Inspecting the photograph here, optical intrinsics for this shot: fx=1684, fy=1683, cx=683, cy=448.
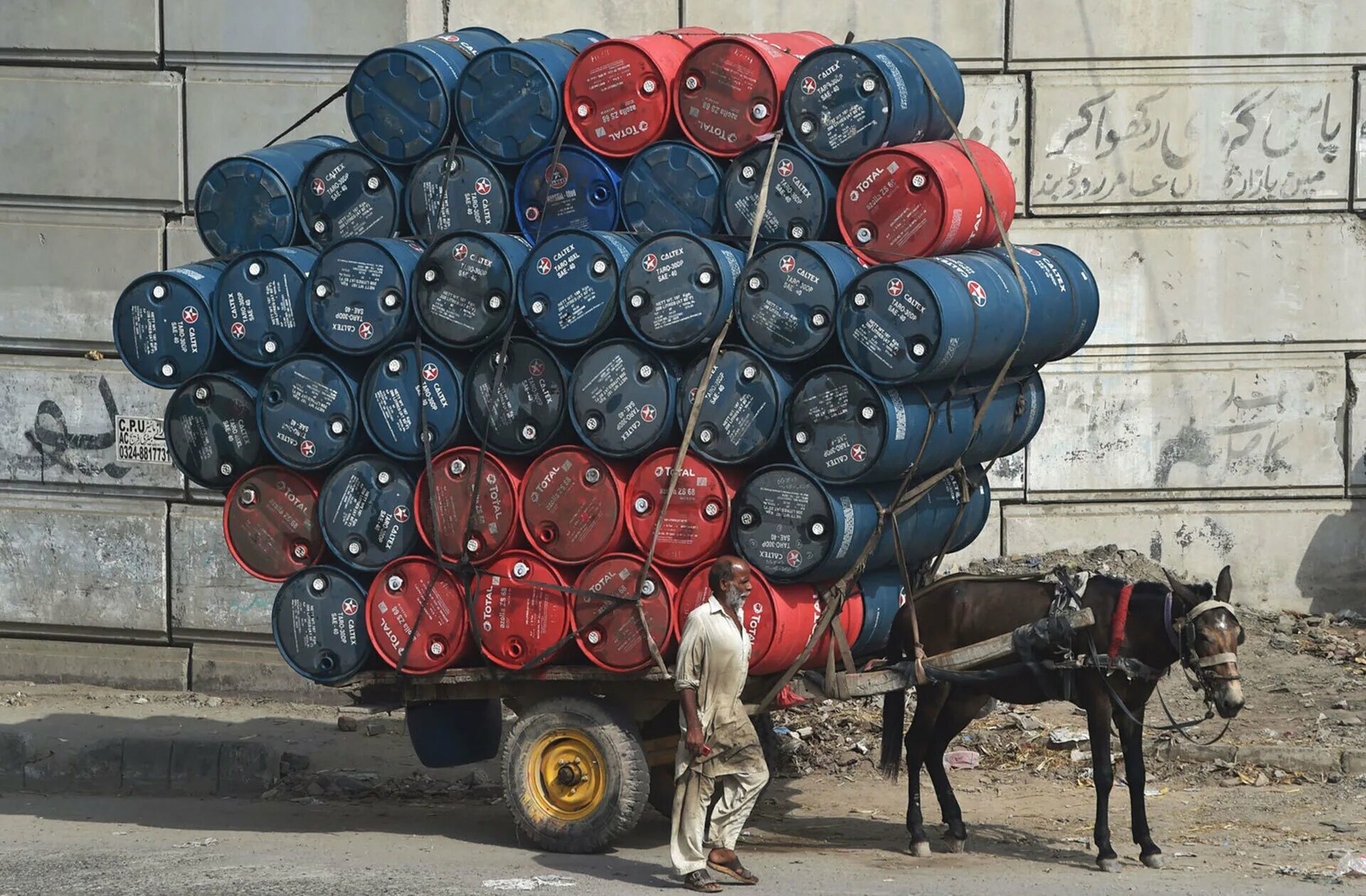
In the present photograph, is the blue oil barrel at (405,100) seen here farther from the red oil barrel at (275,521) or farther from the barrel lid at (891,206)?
the barrel lid at (891,206)

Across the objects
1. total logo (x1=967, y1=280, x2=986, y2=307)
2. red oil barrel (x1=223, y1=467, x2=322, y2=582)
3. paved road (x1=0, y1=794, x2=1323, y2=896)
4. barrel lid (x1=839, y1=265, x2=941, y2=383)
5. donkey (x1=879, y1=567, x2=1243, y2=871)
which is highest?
total logo (x1=967, y1=280, x2=986, y2=307)

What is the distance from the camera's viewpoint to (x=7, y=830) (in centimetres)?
773

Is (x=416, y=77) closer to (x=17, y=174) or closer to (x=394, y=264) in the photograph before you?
(x=394, y=264)

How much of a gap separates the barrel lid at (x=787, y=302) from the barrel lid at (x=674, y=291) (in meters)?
0.11

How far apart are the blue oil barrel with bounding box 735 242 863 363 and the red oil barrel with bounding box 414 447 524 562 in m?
1.16

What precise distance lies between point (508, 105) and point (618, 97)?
48cm

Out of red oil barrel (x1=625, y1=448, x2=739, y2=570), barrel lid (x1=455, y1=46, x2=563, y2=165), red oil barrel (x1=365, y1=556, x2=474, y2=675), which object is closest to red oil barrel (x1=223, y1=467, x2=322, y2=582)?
red oil barrel (x1=365, y1=556, x2=474, y2=675)

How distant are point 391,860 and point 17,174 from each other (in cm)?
598

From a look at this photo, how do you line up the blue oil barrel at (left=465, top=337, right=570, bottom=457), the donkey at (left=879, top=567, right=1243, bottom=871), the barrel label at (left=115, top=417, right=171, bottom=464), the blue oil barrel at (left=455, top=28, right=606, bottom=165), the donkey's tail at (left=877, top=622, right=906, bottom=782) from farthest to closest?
the barrel label at (left=115, top=417, right=171, bottom=464) → the donkey's tail at (left=877, top=622, right=906, bottom=782) → the blue oil barrel at (left=455, top=28, right=606, bottom=165) → the blue oil barrel at (left=465, top=337, right=570, bottom=457) → the donkey at (left=879, top=567, right=1243, bottom=871)

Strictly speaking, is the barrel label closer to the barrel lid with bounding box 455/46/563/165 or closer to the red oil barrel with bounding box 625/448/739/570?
the barrel lid with bounding box 455/46/563/165

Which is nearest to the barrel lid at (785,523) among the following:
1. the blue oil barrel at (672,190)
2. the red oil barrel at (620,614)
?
the red oil barrel at (620,614)

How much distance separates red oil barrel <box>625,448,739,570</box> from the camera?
659 cm

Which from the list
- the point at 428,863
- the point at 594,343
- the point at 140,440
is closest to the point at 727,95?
the point at 594,343

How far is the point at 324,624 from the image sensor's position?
7.04m
